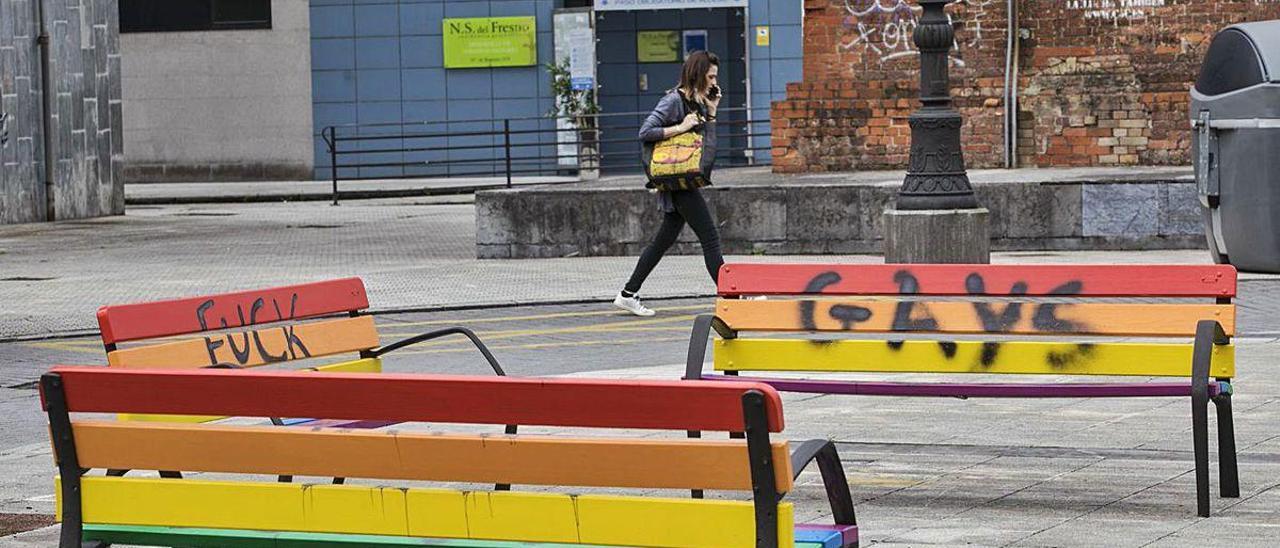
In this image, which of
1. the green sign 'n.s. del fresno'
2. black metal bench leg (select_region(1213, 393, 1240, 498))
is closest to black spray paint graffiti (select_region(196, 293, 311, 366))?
black metal bench leg (select_region(1213, 393, 1240, 498))

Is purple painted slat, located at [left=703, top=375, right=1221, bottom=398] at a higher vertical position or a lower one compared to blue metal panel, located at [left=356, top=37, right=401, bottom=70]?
lower

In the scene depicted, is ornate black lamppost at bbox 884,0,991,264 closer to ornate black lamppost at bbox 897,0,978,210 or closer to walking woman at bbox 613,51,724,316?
ornate black lamppost at bbox 897,0,978,210

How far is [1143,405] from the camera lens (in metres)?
9.27

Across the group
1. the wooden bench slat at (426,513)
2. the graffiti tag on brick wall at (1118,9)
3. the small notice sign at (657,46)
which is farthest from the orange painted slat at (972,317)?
the small notice sign at (657,46)

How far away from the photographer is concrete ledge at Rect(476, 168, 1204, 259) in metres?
17.8

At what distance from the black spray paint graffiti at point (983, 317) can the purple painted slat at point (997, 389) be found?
11 centimetres

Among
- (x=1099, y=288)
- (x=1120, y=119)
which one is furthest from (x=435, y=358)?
(x=1120, y=119)

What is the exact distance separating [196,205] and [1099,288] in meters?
26.3

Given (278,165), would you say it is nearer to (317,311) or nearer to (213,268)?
(213,268)

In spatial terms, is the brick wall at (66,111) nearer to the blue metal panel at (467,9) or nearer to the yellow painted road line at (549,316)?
the blue metal panel at (467,9)

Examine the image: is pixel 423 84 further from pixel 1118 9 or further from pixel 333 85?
pixel 1118 9

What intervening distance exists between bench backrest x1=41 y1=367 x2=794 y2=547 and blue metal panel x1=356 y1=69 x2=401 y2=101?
1324 inches

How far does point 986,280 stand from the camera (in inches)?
296

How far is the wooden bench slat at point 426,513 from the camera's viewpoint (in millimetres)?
4309
